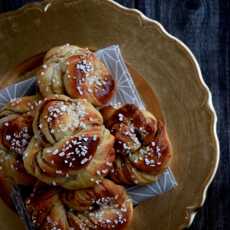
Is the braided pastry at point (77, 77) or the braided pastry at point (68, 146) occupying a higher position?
the braided pastry at point (77, 77)

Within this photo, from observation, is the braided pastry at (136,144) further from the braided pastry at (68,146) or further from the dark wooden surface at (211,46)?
the dark wooden surface at (211,46)

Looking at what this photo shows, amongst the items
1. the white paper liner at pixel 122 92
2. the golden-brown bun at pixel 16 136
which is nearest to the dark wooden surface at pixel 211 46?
the white paper liner at pixel 122 92

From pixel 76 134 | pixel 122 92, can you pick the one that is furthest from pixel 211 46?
pixel 76 134

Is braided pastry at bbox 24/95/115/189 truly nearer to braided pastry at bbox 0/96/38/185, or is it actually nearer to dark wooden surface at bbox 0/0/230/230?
braided pastry at bbox 0/96/38/185

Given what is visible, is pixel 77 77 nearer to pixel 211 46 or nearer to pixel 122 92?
pixel 122 92

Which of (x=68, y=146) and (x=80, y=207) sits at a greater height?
(x=68, y=146)

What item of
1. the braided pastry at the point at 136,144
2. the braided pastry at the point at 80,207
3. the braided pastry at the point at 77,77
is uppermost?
the braided pastry at the point at 77,77

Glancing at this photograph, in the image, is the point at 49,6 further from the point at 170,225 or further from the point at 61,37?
the point at 170,225
